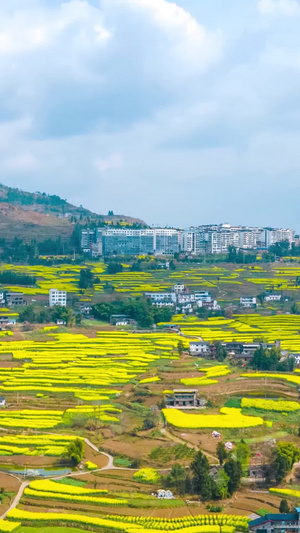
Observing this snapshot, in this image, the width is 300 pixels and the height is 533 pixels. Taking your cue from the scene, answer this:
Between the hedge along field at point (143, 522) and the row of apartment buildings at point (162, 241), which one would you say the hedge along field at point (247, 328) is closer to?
the hedge along field at point (143, 522)

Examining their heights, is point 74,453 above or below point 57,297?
below

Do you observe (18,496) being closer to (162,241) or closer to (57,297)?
(57,297)

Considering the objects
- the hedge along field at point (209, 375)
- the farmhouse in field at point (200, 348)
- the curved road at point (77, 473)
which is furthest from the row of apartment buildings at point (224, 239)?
the curved road at point (77, 473)

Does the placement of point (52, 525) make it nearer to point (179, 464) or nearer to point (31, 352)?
point (179, 464)

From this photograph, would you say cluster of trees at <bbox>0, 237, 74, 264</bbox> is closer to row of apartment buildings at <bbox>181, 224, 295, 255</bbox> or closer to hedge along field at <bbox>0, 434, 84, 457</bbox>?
row of apartment buildings at <bbox>181, 224, 295, 255</bbox>

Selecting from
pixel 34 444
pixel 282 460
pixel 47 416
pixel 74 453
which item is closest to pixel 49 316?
pixel 47 416

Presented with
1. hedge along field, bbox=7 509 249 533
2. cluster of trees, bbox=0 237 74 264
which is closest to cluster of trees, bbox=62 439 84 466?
hedge along field, bbox=7 509 249 533
